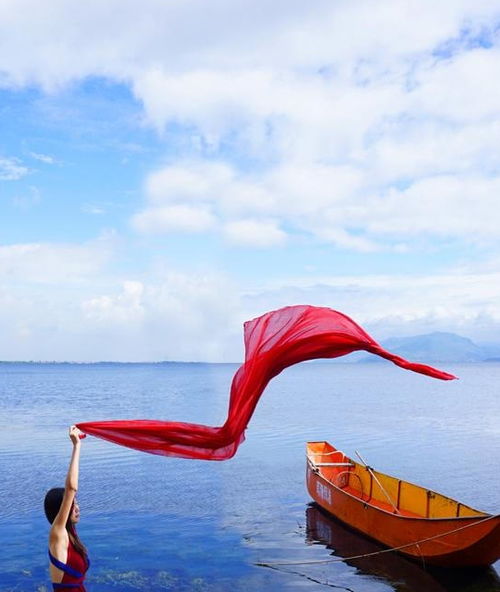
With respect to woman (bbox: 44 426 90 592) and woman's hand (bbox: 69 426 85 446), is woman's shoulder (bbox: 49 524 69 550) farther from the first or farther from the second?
woman's hand (bbox: 69 426 85 446)

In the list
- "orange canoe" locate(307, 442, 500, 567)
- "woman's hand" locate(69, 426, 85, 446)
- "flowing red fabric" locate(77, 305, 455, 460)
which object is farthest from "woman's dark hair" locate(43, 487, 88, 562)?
"orange canoe" locate(307, 442, 500, 567)

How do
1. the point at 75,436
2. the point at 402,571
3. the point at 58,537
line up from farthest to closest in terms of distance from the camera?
the point at 402,571 → the point at 75,436 → the point at 58,537

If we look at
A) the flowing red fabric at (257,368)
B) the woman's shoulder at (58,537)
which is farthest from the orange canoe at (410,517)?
the woman's shoulder at (58,537)

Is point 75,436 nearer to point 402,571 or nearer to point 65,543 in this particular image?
point 65,543

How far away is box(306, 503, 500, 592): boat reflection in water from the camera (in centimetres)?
1364

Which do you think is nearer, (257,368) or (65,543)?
(65,543)

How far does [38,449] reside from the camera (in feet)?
110

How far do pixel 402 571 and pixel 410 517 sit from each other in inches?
47.9

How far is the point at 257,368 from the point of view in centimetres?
804

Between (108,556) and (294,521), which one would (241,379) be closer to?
(108,556)

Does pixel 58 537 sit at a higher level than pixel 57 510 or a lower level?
lower

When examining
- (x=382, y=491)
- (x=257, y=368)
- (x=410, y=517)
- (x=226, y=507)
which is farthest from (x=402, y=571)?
(x=257, y=368)

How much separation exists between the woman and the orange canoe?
386 inches

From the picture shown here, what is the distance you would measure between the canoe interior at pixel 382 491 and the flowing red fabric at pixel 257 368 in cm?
725
